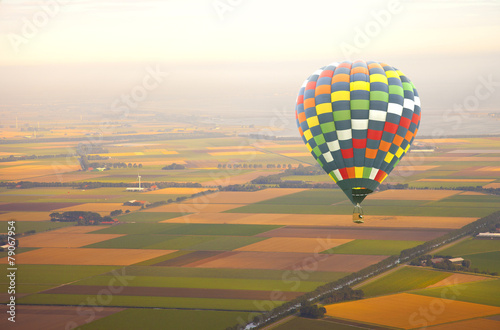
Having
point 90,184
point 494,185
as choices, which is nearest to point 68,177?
point 90,184

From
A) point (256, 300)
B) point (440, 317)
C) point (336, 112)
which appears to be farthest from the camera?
point (256, 300)

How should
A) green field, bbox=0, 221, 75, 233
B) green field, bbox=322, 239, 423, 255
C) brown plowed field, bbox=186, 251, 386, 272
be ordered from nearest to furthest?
1. brown plowed field, bbox=186, 251, 386, 272
2. green field, bbox=322, 239, 423, 255
3. green field, bbox=0, 221, 75, 233

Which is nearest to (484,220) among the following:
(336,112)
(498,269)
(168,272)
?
(498,269)

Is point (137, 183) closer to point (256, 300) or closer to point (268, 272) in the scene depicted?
point (268, 272)

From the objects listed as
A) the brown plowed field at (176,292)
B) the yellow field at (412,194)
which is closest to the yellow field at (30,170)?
the yellow field at (412,194)

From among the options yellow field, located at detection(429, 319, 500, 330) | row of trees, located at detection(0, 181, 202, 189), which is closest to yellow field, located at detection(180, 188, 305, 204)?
row of trees, located at detection(0, 181, 202, 189)

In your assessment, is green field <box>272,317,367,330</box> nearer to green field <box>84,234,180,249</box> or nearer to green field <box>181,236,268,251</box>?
green field <box>181,236,268,251</box>
